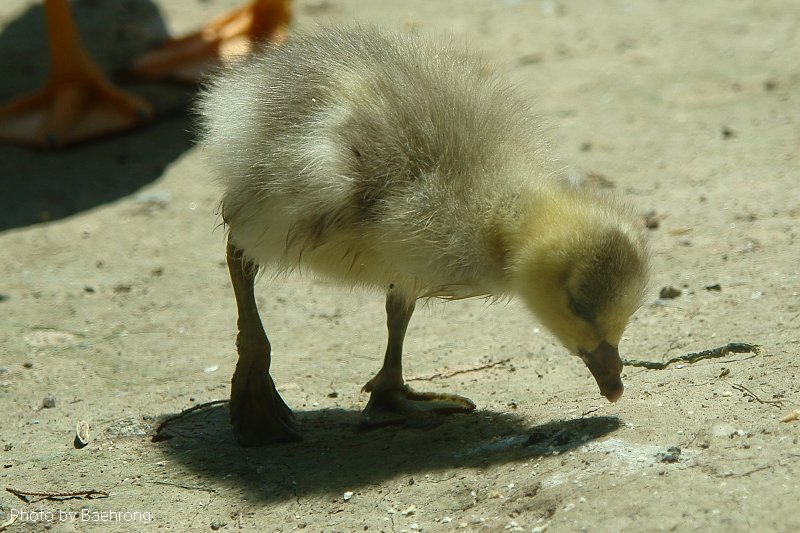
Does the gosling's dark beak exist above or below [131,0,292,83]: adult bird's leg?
above

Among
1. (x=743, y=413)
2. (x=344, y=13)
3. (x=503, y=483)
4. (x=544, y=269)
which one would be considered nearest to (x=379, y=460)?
(x=503, y=483)

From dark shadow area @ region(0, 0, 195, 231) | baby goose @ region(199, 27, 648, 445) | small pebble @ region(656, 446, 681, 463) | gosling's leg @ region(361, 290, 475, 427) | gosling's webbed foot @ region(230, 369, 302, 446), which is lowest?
dark shadow area @ region(0, 0, 195, 231)

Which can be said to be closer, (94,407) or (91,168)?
(94,407)

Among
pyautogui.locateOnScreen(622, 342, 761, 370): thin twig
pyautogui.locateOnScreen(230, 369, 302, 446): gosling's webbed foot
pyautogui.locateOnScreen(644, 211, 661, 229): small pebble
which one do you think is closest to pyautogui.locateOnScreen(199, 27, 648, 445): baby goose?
pyautogui.locateOnScreen(230, 369, 302, 446): gosling's webbed foot

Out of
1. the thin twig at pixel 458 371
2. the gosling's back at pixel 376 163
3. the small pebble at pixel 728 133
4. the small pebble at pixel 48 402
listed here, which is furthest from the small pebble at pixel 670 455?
the small pebble at pixel 728 133

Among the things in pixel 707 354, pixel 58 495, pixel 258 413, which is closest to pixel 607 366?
pixel 707 354

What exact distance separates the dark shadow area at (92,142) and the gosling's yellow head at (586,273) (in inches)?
123

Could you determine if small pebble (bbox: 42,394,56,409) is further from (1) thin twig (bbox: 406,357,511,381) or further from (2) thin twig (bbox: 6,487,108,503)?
(1) thin twig (bbox: 406,357,511,381)

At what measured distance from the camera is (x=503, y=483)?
2736 millimetres

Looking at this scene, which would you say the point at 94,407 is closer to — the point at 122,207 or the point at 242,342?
the point at 242,342

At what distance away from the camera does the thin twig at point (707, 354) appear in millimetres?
3328

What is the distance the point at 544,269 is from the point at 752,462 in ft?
2.21

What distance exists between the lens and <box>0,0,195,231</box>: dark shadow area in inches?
229

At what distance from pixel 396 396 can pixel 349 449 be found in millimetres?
249
